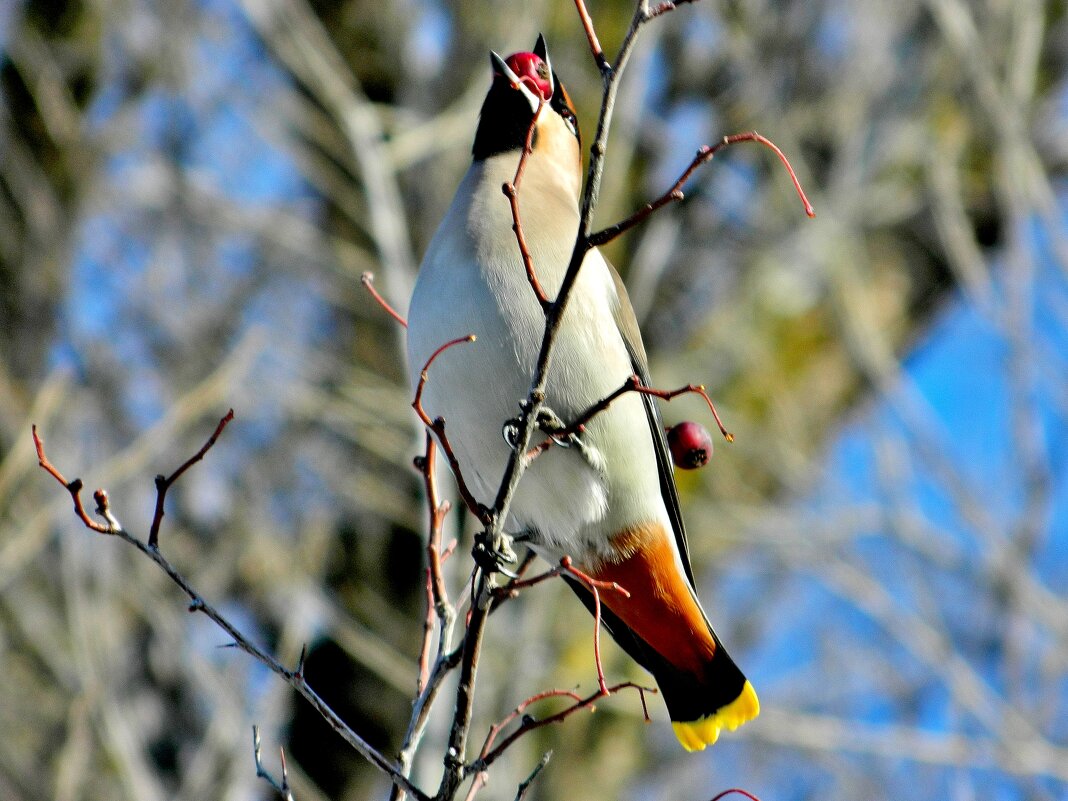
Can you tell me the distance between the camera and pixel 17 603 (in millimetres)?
6652

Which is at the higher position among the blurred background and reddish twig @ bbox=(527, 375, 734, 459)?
the blurred background

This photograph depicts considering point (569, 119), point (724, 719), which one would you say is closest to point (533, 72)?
point (569, 119)

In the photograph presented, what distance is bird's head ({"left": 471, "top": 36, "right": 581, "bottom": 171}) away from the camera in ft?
11.5

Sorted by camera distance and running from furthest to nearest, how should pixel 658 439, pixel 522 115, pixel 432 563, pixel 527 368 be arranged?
pixel 522 115 → pixel 658 439 → pixel 527 368 → pixel 432 563

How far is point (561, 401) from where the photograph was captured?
3.00 meters

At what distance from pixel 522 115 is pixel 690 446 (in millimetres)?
1199

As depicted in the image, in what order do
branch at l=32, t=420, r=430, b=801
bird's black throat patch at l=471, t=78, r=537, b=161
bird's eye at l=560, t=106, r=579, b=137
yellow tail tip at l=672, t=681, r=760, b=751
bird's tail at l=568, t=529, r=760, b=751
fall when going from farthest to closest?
bird's eye at l=560, t=106, r=579, b=137
bird's black throat patch at l=471, t=78, r=537, b=161
yellow tail tip at l=672, t=681, r=760, b=751
bird's tail at l=568, t=529, r=760, b=751
branch at l=32, t=420, r=430, b=801

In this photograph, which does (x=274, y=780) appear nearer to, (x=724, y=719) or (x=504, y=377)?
(x=504, y=377)

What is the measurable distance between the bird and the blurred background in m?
2.02

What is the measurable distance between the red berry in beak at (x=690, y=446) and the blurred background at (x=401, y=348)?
8.30 ft

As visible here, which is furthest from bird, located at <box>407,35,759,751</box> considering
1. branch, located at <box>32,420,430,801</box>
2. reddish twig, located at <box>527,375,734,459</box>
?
branch, located at <box>32,420,430,801</box>

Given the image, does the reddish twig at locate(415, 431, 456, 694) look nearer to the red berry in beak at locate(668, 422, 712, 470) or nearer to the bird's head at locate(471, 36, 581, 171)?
the red berry in beak at locate(668, 422, 712, 470)

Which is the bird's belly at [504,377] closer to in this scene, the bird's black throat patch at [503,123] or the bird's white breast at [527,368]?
the bird's white breast at [527,368]

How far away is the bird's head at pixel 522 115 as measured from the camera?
3514 mm
